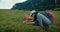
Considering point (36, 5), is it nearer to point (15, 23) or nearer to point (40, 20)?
point (40, 20)

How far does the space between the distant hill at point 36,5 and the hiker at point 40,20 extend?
10cm

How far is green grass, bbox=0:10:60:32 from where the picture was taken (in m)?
2.46

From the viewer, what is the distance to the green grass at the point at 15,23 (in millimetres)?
2464

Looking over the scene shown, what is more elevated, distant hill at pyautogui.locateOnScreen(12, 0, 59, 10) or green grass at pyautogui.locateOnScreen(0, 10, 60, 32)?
distant hill at pyautogui.locateOnScreen(12, 0, 59, 10)

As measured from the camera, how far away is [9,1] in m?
2.60

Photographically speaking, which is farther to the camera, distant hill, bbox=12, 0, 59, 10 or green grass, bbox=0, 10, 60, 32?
distant hill, bbox=12, 0, 59, 10

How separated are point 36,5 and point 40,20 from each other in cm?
23

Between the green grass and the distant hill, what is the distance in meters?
0.09

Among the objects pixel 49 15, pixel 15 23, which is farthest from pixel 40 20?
pixel 15 23

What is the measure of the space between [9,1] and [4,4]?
0.08m

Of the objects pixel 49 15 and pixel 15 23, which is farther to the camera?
pixel 49 15

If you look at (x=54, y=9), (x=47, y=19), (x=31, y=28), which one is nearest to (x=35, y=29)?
(x=31, y=28)

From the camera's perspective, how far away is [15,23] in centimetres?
251

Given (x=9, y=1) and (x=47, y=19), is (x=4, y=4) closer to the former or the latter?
(x=9, y=1)
